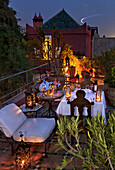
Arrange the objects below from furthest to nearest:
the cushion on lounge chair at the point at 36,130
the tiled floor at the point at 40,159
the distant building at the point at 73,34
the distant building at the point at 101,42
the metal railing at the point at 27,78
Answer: the distant building at the point at 101,42 → the distant building at the point at 73,34 → the metal railing at the point at 27,78 → the cushion on lounge chair at the point at 36,130 → the tiled floor at the point at 40,159

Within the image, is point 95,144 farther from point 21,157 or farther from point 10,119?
point 10,119

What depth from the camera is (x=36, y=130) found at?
10.4ft

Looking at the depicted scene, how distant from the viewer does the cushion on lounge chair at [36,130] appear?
3.06 meters

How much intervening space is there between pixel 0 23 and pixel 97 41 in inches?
538

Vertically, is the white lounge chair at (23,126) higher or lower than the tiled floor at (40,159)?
higher

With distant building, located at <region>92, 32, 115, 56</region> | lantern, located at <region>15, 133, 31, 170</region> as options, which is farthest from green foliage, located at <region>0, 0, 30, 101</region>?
lantern, located at <region>15, 133, 31, 170</region>

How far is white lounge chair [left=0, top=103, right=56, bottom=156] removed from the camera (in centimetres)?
306

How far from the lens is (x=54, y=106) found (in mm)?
5879

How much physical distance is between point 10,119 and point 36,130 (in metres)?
0.52

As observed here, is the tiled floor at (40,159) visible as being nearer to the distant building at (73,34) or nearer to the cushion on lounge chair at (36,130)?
the cushion on lounge chair at (36,130)

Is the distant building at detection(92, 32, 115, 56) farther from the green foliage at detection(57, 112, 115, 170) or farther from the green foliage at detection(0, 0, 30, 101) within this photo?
the green foliage at detection(57, 112, 115, 170)

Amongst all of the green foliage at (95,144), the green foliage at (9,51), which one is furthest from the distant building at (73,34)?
the green foliage at (95,144)

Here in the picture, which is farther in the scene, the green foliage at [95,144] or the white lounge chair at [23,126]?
the white lounge chair at [23,126]

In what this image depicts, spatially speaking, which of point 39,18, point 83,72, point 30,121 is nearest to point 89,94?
point 30,121
